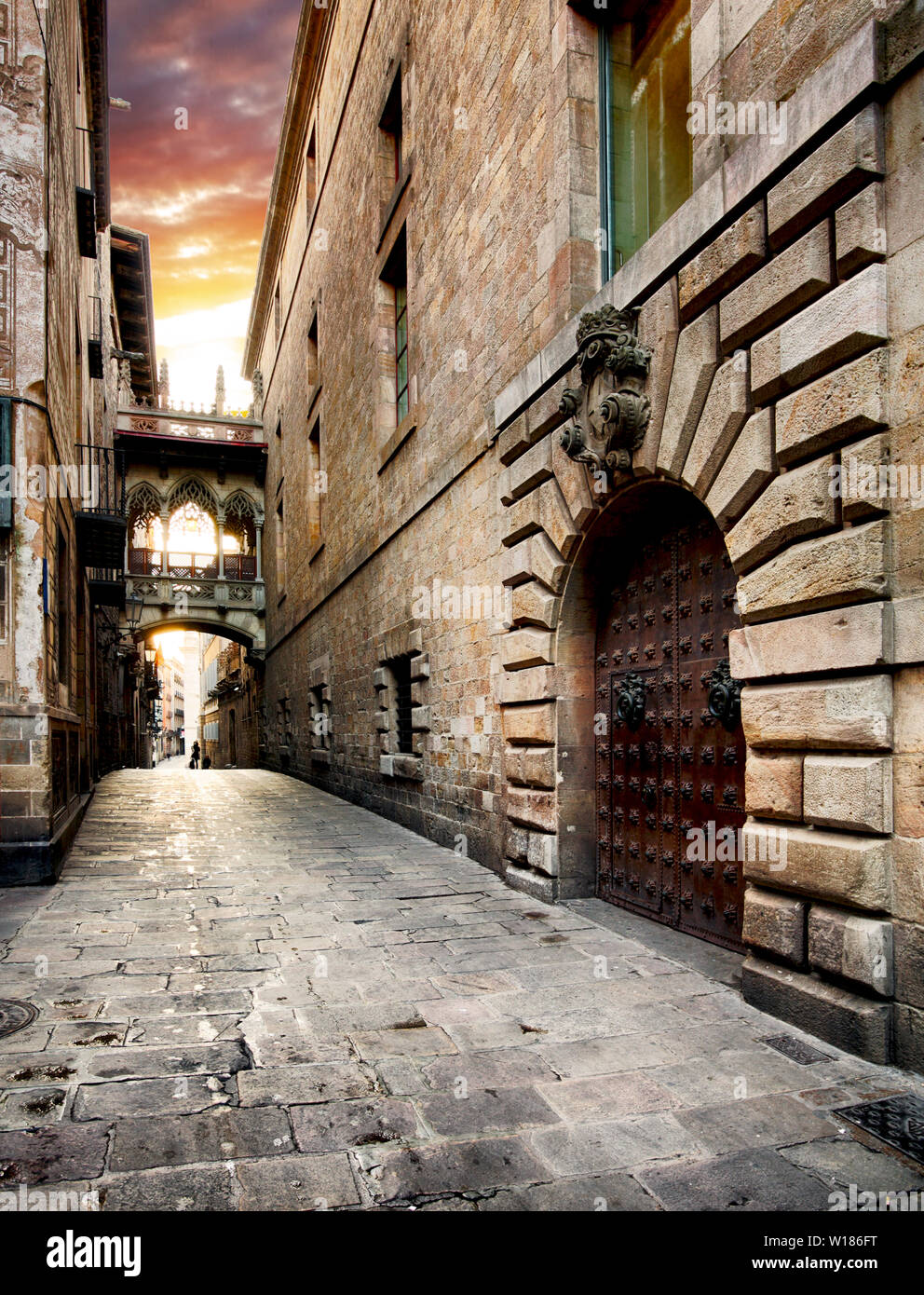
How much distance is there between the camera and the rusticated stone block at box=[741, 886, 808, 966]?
317 cm

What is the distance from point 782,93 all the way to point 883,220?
1.00m

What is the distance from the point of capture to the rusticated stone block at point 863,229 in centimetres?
288

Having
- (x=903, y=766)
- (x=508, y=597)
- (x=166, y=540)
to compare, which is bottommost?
(x=903, y=766)

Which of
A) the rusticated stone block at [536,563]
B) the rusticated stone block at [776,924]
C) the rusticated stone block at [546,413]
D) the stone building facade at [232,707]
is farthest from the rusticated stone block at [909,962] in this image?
the stone building facade at [232,707]

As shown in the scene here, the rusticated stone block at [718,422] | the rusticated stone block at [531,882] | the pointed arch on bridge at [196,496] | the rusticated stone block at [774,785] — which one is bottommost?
the rusticated stone block at [531,882]

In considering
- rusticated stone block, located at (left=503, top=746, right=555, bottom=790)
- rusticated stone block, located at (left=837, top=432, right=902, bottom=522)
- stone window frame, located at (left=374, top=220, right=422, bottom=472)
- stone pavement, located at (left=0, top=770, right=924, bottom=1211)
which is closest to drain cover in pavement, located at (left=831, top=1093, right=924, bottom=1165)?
stone pavement, located at (left=0, top=770, right=924, bottom=1211)

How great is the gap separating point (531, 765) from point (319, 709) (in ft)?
32.5

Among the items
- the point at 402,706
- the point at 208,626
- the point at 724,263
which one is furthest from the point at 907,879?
the point at 208,626

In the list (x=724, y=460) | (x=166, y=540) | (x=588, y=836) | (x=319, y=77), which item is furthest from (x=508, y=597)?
(x=166, y=540)

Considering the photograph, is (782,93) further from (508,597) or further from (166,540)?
(166,540)

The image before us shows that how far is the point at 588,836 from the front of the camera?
546cm

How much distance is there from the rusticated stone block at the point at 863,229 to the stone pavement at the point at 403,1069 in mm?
2830

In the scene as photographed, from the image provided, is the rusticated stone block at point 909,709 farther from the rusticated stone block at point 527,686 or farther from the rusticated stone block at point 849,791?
the rusticated stone block at point 527,686

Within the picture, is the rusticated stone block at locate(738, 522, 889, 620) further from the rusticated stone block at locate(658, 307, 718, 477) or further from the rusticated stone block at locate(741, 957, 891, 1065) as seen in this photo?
the rusticated stone block at locate(741, 957, 891, 1065)
